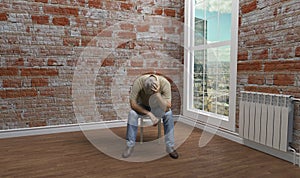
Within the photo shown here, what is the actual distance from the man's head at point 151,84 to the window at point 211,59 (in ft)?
3.63

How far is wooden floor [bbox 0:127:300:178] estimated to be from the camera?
77.5 inches

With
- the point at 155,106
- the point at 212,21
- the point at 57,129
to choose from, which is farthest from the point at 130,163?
the point at 212,21

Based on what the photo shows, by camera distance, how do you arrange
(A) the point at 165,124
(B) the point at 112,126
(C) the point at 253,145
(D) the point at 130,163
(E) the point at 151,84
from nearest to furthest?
(D) the point at 130,163
(E) the point at 151,84
(A) the point at 165,124
(C) the point at 253,145
(B) the point at 112,126

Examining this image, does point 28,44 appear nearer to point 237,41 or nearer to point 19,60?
point 19,60

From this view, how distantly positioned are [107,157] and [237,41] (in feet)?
6.48

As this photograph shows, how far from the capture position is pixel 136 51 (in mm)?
3672

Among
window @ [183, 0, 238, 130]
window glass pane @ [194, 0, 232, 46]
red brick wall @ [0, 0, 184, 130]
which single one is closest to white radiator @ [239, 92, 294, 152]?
window @ [183, 0, 238, 130]

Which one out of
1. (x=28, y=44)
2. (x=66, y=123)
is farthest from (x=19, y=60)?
(x=66, y=123)

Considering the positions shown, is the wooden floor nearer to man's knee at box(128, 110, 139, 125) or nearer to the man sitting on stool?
the man sitting on stool

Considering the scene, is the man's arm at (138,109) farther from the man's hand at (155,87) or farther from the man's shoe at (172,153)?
the man's shoe at (172,153)

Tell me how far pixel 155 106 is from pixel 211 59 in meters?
1.37

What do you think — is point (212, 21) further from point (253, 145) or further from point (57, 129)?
point (57, 129)

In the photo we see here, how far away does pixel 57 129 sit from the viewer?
10.7 feet

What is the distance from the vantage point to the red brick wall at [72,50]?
3014 millimetres
